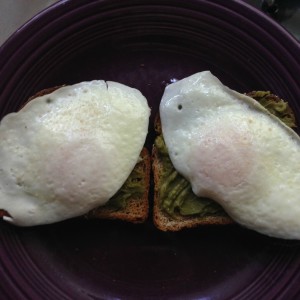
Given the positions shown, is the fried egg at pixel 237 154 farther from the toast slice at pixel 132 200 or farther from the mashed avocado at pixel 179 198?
the toast slice at pixel 132 200

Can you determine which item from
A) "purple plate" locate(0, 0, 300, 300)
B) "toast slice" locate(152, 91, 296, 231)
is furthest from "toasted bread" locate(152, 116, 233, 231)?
"purple plate" locate(0, 0, 300, 300)

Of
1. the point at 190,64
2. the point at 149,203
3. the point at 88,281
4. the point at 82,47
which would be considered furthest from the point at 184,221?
the point at 82,47

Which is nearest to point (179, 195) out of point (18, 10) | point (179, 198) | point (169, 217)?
point (179, 198)

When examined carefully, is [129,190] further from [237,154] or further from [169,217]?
[237,154]

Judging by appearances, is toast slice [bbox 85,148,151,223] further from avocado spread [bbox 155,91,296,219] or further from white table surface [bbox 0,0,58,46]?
white table surface [bbox 0,0,58,46]

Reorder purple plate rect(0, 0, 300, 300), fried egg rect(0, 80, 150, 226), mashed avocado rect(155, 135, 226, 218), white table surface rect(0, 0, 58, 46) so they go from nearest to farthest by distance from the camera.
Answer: fried egg rect(0, 80, 150, 226)
mashed avocado rect(155, 135, 226, 218)
purple plate rect(0, 0, 300, 300)
white table surface rect(0, 0, 58, 46)

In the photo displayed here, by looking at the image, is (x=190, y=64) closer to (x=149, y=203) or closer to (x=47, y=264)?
(x=149, y=203)

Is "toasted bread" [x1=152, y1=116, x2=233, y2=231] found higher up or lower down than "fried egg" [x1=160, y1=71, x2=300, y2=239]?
lower down
